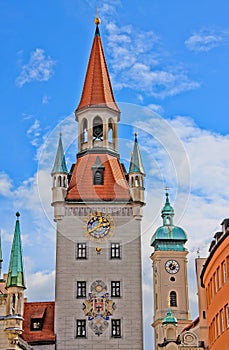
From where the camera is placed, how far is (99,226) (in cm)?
6806

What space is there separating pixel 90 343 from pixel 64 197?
13.3m

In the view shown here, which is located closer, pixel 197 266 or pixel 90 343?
pixel 90 343

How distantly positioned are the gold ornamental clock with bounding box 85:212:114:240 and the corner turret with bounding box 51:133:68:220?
2.72 m

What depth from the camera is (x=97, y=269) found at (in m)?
66.9

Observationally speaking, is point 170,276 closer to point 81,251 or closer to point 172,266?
point 172,266

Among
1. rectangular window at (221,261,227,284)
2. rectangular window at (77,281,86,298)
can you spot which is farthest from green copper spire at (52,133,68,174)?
rectangular window at (221,261,227,284)

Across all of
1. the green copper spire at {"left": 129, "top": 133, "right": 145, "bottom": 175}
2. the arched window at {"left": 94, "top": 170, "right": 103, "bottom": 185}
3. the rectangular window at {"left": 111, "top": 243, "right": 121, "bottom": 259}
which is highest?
the green copper spire at {"left": 129, "top": 133, "right": 145, "bottom": 175}

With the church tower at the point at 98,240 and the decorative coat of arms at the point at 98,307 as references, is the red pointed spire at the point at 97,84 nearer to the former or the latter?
the church tower at the point at 98,240

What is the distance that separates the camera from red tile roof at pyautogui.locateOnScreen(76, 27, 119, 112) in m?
74.3

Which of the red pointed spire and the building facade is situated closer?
the building facade

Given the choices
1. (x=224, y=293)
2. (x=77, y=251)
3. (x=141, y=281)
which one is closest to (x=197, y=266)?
(x=141, y=281)

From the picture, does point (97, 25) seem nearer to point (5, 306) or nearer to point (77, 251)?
point (77, 251)

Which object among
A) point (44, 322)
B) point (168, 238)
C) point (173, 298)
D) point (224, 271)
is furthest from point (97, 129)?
point (173, 298)

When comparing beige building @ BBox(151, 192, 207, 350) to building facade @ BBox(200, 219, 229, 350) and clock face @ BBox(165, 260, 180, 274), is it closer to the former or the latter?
clock face @ BBox(165, 260, 180, 274)
